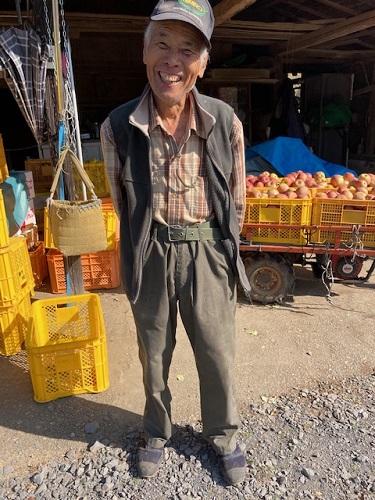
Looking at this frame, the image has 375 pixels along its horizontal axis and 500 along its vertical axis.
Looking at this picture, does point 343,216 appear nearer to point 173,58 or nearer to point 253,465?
point 253,465

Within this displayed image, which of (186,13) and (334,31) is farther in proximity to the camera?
(334,31)

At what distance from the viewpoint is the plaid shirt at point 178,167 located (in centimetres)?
199

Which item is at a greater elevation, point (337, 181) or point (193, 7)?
point (193, 7)

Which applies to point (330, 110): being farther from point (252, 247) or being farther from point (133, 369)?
point (133, 369)


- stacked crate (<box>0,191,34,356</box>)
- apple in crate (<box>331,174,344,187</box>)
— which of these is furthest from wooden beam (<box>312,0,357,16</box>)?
stacked crate (<box>0,191,34,356</box>)

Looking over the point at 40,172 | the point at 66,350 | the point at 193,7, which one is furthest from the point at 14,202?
the point at 193,7

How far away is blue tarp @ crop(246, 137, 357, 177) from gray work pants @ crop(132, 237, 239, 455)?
16.1 feet

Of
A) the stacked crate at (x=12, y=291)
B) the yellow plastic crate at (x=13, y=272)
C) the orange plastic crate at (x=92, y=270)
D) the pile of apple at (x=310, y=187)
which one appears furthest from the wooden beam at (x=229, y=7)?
the yellow plastic crate at (x=13, y=272)

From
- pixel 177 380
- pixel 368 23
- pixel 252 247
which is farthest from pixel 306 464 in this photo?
pixel 368 23

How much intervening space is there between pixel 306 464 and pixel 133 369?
60.0 inches

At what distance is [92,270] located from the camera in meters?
4.82

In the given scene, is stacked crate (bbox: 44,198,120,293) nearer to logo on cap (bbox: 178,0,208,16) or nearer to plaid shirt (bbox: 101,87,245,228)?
plaid shirt (bbox: 101,87,245,228)

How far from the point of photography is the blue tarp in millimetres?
6812

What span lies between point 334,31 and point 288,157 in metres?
2.05
